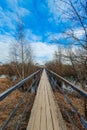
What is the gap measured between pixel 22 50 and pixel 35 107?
16823 millimetres

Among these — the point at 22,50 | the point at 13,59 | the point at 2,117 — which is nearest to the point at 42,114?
the point at 2,117

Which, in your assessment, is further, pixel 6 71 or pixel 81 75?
pixel 6 71

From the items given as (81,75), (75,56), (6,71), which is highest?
(75,56)

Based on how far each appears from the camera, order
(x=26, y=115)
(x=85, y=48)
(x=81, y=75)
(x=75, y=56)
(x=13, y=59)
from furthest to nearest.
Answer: (x=13, y=59) < (x=81, y=75) < (x=75, y=56) < (x=85, y=48) < (x=26, y=115)

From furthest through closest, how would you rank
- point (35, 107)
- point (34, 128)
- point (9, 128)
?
point (35, 107) → point (9, 128) → point (34, 128)

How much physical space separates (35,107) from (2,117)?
3.45 ft

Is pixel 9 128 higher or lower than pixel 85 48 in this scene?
lower

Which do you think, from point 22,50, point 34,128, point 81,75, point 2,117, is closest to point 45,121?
point 34,128

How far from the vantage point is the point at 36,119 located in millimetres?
3346

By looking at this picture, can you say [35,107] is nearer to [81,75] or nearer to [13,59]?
[81,75]

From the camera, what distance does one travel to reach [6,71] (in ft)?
110

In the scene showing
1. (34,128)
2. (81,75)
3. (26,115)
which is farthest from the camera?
(81,75)

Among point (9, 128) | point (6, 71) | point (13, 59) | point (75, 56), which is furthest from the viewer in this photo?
point (6, 71)

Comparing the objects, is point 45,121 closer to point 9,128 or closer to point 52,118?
point 52,118
